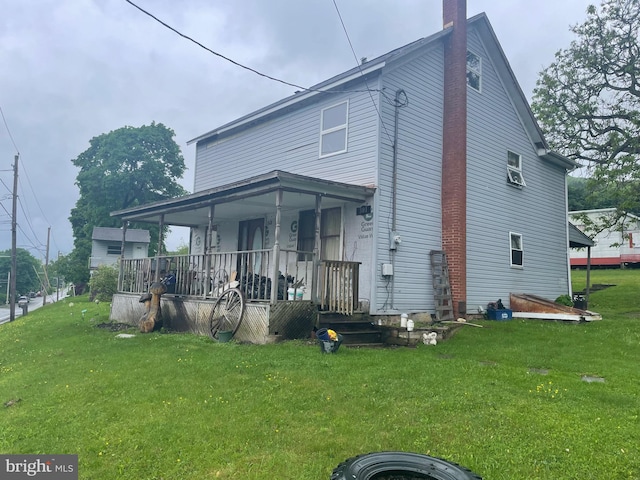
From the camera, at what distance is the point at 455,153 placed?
439 inches

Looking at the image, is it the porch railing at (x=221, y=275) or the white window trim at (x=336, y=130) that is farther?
the white window trim at (x=336, y=130)

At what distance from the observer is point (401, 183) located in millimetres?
10281

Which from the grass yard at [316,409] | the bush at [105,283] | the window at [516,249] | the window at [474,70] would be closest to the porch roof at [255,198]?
the grass yard at [316,409]

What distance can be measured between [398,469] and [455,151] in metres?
9.49

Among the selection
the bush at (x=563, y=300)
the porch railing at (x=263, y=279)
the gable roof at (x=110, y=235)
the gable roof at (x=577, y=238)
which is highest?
the gable roof at (x=110, y=235)

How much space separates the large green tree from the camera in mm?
34344

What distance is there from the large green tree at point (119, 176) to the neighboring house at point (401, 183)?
22992 mm

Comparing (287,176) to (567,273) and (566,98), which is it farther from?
(566,98)

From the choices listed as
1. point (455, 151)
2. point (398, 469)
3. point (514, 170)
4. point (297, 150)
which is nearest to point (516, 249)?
point (514, 170)

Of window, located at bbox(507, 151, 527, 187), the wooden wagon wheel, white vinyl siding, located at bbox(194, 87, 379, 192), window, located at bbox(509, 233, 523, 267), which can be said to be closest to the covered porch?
the wooden wagon wheel

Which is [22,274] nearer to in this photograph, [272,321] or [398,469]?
[272,321]

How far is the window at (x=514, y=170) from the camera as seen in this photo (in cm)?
1343

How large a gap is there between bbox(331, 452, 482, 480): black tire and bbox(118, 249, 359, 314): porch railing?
18.1ft

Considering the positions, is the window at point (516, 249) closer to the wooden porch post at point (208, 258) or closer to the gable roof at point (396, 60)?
the gable roof at point (396, 60)
